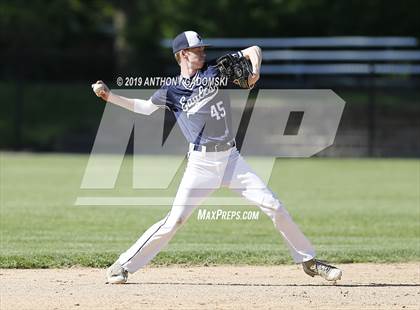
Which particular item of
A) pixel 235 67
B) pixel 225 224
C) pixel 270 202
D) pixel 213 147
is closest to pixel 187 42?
pixel 235 67

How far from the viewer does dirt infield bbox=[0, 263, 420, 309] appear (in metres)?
8.53

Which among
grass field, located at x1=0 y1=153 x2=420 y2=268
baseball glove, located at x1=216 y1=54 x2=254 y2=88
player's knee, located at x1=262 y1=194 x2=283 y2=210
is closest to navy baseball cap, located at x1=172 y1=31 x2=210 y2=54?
baseball glove, located at x1=216 y1=54 x2=254 y2=88

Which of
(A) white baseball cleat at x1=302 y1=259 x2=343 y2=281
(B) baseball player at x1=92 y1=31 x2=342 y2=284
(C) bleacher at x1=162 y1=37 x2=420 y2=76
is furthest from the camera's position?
(C) bleacher at x1=162 y1=37 x2=420 y2=76

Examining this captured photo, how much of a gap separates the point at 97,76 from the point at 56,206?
23639mm

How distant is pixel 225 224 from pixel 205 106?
5835 millimetres

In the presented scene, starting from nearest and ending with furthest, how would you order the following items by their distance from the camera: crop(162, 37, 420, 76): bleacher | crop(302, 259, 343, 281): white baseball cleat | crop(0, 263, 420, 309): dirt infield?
crop(0, 263, 420, 309): dirt infield, crop(302, 259, 343, 281): white baseball cleat, crop(162, 37, 420, 76): bleacher

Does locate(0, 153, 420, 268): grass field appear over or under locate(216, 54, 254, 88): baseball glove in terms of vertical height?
under

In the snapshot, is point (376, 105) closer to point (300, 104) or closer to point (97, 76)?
point (300, 104)

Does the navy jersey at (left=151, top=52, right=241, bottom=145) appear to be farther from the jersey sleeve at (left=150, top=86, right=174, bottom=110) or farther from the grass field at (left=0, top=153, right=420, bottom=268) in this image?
the grass field at (left=0, top=153, right=420, bottom=268)

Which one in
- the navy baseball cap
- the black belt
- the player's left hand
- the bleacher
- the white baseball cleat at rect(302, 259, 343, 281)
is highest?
the bleacher

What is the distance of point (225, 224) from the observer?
1490 cm

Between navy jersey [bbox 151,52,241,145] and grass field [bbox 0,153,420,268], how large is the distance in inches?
98.9

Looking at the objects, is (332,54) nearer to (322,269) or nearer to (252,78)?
(322,269)

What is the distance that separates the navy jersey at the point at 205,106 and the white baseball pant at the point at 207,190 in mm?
169
